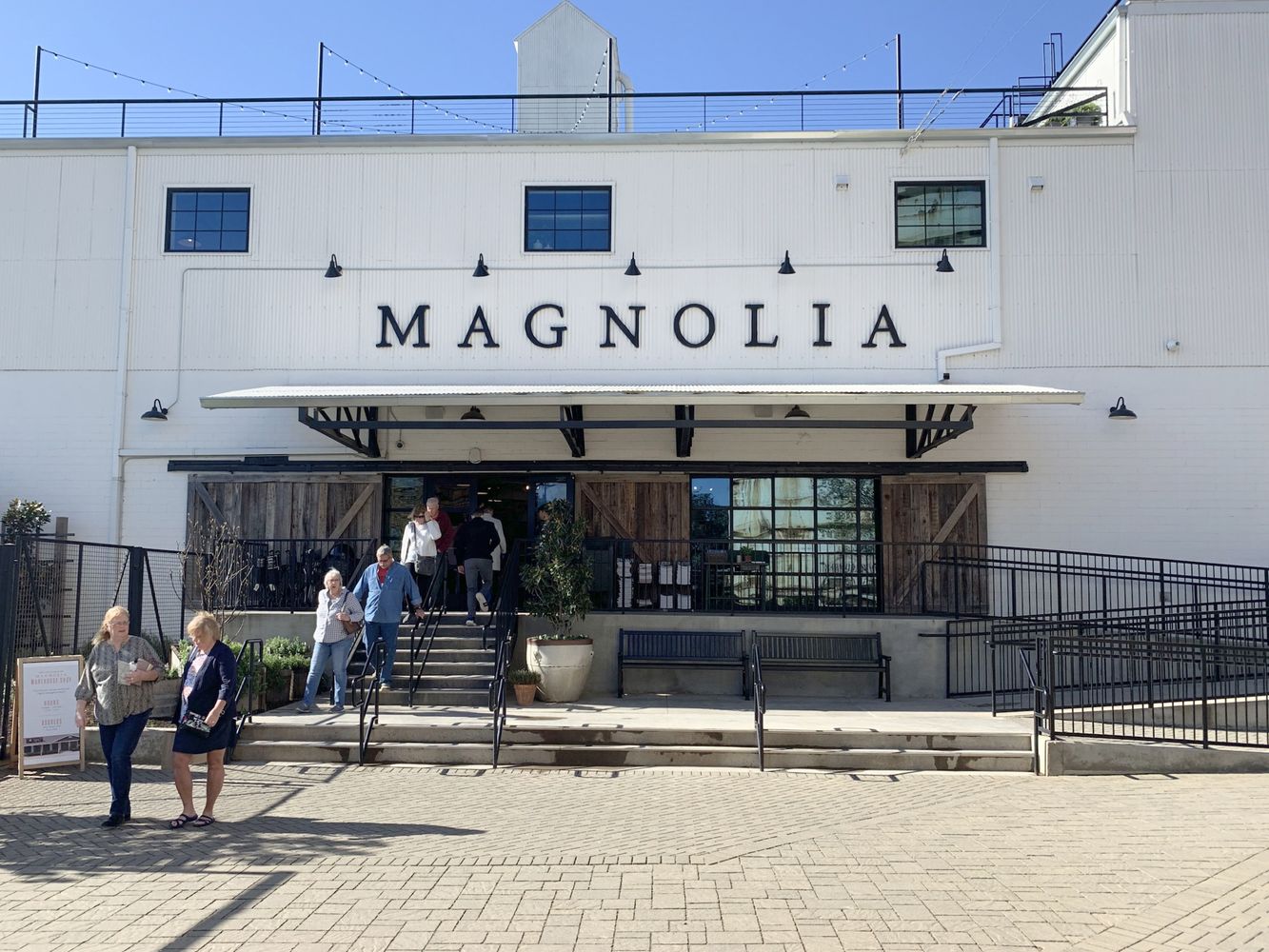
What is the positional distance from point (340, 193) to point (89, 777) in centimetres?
991

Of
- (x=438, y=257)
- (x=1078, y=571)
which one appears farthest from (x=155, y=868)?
(x=1078, y=571)

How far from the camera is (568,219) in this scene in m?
16.8

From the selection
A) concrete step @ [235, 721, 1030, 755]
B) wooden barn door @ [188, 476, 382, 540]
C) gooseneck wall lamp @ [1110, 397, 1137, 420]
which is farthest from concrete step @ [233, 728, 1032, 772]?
gooseneck wall lamp @ [1110, 397, 1137, 420]

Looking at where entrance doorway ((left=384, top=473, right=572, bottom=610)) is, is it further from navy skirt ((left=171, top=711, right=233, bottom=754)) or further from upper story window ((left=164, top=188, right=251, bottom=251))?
navy skirt ((left=171, top=711, right=233, bottom=754))

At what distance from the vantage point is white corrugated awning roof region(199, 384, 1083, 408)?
13836 mm

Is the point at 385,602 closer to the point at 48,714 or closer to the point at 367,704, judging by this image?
the point at 367,704

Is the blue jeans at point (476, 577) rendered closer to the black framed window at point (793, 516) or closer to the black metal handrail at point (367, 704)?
the black metal handrail at point (367, 704)

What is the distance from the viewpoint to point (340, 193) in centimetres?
1686

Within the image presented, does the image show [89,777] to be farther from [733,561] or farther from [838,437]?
[838,437]

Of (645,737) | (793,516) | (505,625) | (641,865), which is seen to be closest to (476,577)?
(505,625)

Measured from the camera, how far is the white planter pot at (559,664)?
1309 cm

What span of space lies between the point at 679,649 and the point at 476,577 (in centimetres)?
277

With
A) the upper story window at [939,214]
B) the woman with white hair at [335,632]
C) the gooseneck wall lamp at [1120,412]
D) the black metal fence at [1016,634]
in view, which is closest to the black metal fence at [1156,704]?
the black metal fence at [1016,634]

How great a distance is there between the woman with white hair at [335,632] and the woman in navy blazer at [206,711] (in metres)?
3.68
